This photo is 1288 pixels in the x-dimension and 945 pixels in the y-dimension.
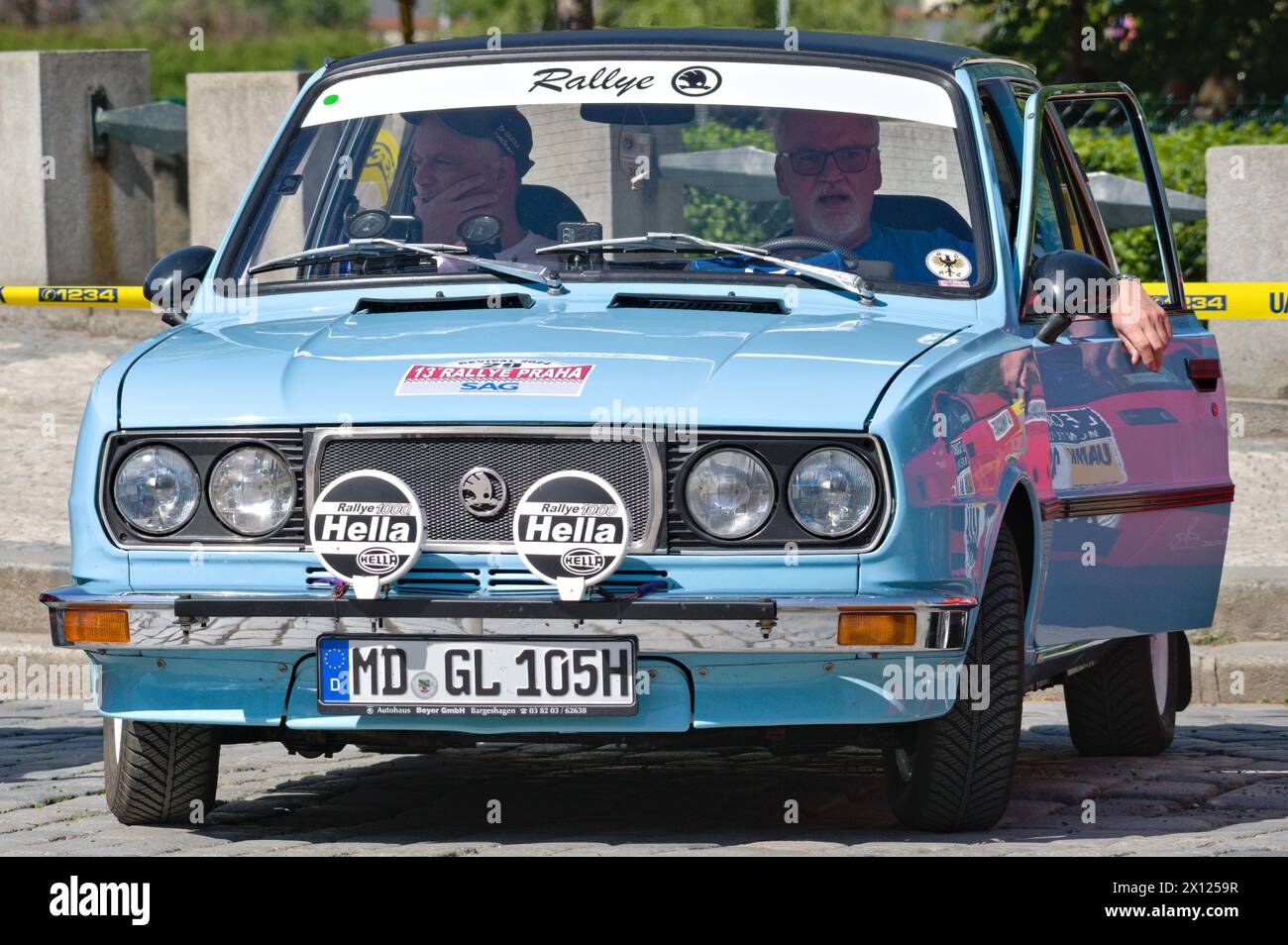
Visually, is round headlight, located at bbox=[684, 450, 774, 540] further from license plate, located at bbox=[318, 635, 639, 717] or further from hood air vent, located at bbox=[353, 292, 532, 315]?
hood air vent, located at bbox=[353, 292, 532, 315]

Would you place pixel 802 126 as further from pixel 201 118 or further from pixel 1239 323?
pixel 201 118

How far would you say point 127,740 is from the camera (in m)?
5.71

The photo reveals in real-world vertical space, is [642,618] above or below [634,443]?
below

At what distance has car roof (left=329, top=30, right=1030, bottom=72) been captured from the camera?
6.42m

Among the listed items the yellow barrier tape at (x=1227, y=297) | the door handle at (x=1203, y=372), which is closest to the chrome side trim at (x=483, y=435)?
the door handle at (x=1203, y=372)

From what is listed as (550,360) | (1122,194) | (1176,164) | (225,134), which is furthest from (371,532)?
(1176,164)

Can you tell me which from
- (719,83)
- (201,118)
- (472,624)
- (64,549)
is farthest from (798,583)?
(201,118)

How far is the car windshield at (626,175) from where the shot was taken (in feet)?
20.0

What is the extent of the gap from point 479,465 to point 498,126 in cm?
165

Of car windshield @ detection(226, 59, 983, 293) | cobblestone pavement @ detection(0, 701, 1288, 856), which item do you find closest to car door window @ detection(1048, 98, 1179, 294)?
cobblestone pavement @ detection(0, 701, 1288, 856)

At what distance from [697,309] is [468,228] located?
867 mm

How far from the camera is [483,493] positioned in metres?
5.07

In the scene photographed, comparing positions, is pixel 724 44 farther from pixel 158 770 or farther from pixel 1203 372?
pixel 158 770

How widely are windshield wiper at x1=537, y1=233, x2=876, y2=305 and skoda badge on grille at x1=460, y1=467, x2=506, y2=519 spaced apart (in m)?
1.11
